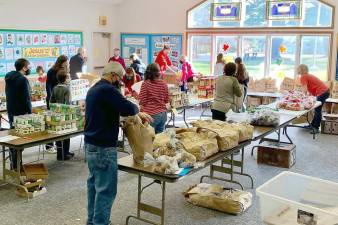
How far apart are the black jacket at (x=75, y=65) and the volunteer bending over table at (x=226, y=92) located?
4.62 m

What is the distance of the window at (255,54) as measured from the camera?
11156 mm

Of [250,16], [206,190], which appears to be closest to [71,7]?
[250,16]

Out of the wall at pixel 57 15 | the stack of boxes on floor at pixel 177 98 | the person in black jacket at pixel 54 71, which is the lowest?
the stack of boxes on floor at pixel 177 98

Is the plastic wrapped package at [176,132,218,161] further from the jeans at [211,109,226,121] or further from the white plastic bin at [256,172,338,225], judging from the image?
the jeans at [211,109,226,121]

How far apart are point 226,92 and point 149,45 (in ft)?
23.9

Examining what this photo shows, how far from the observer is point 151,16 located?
496 inches

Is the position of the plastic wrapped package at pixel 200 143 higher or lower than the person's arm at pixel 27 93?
lower

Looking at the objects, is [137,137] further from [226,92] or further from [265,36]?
[265,36]

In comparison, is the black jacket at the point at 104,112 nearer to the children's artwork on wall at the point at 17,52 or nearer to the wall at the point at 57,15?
the wall at the point at 57,15

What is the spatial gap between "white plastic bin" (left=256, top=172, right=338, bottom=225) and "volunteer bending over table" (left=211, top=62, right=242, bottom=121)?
3.19m

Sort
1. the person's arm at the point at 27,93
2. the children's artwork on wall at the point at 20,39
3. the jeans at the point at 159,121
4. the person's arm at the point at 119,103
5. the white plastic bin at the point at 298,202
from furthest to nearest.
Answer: the children's artwork on wall at the point at 20,39
the jeans at the point at 159,121
the person's arm at the point at 27,93
the person's arm at the point at 119,103
the white plastic bin at the point at 298,202

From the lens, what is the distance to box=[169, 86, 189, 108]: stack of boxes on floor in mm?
7028

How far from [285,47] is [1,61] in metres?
7.12

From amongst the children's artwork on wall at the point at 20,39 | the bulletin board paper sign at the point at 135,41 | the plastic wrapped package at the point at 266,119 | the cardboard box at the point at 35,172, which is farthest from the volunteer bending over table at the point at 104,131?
the bulletin board paper sign at the point at 135,41
